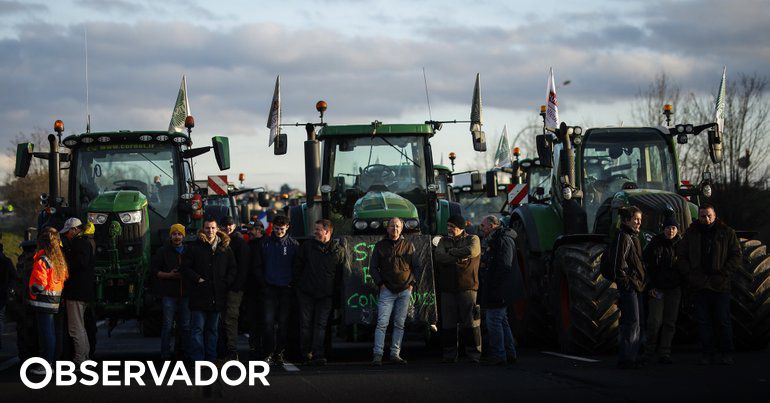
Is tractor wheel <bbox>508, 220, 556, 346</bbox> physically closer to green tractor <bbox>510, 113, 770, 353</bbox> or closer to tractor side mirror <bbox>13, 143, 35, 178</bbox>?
green tractor <bbox>510, 113, 770, 353</bbox>

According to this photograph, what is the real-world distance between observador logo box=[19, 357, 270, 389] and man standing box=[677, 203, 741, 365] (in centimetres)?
489

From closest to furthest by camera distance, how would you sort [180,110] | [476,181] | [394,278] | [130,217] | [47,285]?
[47,285] → [394,278] → [130,217] → [476,181] → [180,110]

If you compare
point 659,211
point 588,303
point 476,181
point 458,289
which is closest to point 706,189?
point 659,211

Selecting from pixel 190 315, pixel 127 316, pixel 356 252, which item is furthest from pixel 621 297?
pixel 127 316

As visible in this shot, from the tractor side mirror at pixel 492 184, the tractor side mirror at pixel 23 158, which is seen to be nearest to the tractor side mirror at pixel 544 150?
the tractor side mirror at pixel 492 184

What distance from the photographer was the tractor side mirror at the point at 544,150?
17.6 metres

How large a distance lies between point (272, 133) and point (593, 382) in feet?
27.9

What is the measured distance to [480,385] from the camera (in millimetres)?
12250

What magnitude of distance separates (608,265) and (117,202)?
7.00m

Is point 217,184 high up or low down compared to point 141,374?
up

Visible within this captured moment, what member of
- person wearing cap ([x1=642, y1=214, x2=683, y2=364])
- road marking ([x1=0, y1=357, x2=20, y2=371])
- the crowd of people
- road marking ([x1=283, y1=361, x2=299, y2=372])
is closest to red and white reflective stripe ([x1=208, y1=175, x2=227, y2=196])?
road marking ([x1=0, y1=357, x2=20, y2=371])

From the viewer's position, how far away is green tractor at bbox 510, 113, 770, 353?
15742 mm

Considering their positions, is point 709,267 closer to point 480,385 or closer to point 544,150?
point 544,150

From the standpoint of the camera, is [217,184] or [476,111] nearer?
[476,111]
